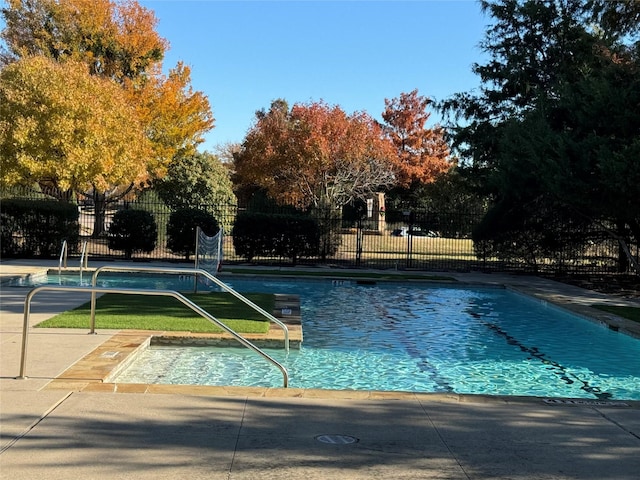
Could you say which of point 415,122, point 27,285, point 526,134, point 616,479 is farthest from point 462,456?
point 415,122

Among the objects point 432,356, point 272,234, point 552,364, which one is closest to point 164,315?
point 432,356

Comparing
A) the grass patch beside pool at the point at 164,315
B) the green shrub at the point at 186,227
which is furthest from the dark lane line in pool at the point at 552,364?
the green shrub at the point at 186,227

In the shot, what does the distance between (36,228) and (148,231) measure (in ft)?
12.9

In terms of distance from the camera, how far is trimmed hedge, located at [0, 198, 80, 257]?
70.3 ft

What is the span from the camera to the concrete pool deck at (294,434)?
403cm

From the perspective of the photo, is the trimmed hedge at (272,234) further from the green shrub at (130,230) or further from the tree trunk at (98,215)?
the tree trunk at (98,215)

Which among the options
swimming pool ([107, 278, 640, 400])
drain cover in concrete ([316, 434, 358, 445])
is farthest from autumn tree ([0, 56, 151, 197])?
drain cover in concrete ([316, 434, 358, 445])

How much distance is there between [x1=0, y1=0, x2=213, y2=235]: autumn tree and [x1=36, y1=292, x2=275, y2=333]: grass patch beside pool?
16.8m

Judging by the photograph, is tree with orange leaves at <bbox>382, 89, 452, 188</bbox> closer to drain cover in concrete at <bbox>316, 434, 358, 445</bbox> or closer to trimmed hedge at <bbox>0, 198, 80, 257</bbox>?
trimmed hedge at <bbox>0, 198, 80, 257</bbox>

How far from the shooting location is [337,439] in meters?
4.61

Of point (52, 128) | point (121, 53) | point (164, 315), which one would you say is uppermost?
point (121, 53)

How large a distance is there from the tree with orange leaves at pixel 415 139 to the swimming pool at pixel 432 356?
125ft

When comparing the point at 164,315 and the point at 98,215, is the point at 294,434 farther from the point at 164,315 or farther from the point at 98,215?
the point at 98,215

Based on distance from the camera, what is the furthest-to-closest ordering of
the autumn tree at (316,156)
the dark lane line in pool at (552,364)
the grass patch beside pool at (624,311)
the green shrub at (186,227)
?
1. the autumn tree at (316,156)
2. the green shrub at (186,227)
3. the grass patch beside pool at (624,311)
4. the dark lane line in pool at (552,364)
